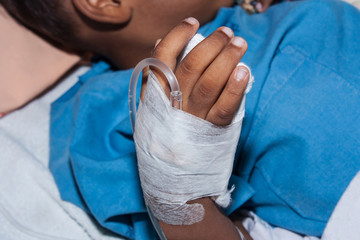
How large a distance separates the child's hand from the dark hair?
17.2 inches

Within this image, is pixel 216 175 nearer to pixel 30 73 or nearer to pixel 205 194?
pixel 205 194

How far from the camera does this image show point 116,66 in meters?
1.19

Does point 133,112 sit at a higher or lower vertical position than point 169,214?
higher

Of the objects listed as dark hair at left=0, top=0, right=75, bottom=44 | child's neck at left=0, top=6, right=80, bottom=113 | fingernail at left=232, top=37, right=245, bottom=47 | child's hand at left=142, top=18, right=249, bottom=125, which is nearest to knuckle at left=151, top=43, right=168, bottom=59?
child's hand at left=142, top=18, right=249, bottom=125

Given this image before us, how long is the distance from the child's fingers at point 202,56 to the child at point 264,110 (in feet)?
0.93

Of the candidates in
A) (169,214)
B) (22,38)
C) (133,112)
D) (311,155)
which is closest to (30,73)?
(22,38)

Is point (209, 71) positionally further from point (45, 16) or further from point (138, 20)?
point (45, 16)

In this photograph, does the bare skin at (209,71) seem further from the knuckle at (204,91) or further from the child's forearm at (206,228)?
the child's forearm at (206,228)

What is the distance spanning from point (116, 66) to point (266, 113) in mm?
508

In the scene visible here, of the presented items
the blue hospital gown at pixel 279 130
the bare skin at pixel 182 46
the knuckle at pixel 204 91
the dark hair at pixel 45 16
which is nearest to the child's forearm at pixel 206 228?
the bare skin at pixel 182 46

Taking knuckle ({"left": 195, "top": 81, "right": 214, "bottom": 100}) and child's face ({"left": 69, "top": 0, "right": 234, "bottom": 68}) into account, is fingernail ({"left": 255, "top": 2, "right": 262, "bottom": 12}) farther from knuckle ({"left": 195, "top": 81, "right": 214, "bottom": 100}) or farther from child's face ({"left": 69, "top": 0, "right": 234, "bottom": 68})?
knuckle ({"left": 195, "top": 81, "right": 214, "bottom": 100})

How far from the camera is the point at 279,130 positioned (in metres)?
0.86

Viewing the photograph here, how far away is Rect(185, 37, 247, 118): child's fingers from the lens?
588 mm

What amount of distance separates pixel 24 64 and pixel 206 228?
739mm
